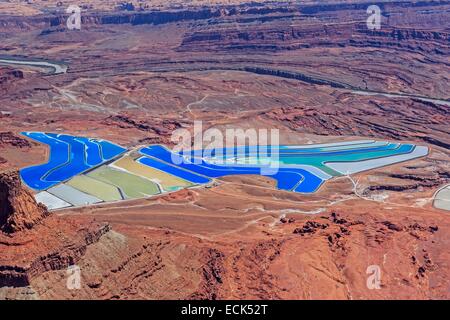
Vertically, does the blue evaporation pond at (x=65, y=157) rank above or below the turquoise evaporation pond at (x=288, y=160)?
above

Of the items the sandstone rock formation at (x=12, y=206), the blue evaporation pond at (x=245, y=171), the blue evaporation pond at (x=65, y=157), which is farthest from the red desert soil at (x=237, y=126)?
the blue evaporation pond at (x=65, y=157)

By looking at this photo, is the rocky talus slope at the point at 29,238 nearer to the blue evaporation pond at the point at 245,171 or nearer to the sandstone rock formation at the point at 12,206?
the sandstone rock formation at the point at 12,206

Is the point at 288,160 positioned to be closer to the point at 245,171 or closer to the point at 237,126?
the point at 245,171

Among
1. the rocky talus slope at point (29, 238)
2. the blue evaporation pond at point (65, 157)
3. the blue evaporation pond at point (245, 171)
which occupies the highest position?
the rocky talus slope at point (29, 238)

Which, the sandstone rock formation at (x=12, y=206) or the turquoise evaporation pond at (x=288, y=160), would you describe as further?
the turquoise evaporation pond at (x=288, y=160)

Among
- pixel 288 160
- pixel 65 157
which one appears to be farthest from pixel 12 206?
pixel 288 160
